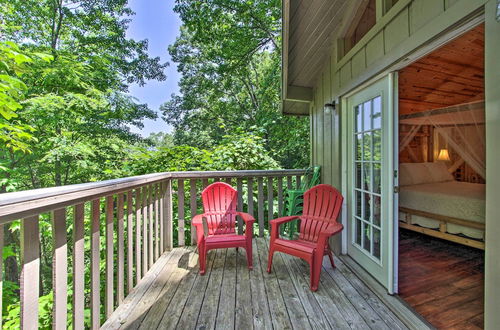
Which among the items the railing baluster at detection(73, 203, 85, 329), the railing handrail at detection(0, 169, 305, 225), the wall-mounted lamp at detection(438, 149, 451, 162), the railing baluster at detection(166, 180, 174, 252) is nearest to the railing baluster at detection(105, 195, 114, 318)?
the railing handrail at detection(0, 169, 305, 225)

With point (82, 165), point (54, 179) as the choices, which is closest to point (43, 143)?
point (82, 165)

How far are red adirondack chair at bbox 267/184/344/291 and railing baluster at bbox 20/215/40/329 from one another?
178 centimetres

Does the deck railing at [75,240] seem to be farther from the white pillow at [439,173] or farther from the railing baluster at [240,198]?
the white pillow at [439,173]

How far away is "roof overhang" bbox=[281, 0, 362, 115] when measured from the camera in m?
2.68

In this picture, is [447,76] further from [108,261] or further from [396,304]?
[108,261]

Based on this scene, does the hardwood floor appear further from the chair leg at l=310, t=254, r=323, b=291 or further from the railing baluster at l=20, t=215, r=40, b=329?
the railing baluster at l=20, t=215, r=40, b=329

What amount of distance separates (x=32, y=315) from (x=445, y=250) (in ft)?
13.4

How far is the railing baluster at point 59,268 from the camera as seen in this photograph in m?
1.22

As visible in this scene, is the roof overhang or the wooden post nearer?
the roof overhang

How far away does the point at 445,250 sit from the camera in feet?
9.96

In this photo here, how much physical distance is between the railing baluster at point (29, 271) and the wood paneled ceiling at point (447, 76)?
3228 mm

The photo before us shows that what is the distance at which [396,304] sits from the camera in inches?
72.0

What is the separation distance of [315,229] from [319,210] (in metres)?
0.21

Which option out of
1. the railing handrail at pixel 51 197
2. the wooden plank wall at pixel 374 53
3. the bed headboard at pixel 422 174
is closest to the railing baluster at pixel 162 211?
the railing handrail at pixel 51 197
